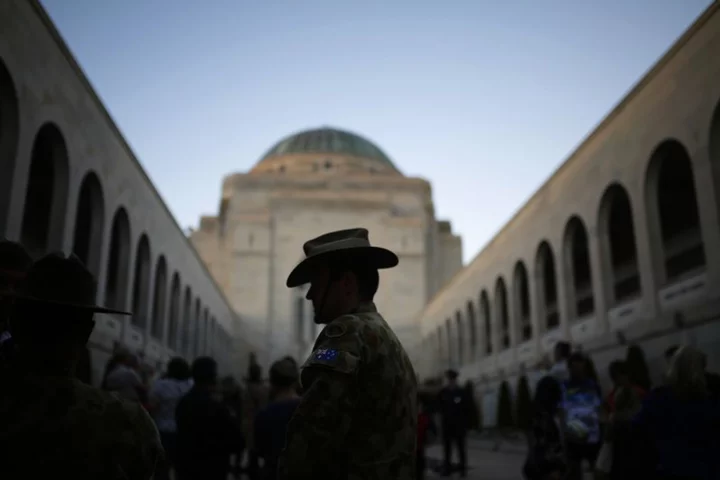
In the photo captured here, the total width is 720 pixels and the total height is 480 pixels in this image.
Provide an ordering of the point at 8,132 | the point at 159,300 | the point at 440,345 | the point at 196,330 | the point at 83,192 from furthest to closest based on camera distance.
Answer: the point at 440,345, the point at 196,330, the point at 159,300, the point at 83,192, the point at 8,132

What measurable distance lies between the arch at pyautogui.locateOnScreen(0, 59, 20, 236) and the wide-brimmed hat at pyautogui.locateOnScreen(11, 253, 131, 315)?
24.0 ft

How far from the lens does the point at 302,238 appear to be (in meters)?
37.4

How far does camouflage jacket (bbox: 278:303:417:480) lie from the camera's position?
79.0 inches

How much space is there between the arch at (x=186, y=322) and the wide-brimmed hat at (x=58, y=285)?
854 inches

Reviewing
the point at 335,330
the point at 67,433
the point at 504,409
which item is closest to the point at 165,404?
the point at 335,330

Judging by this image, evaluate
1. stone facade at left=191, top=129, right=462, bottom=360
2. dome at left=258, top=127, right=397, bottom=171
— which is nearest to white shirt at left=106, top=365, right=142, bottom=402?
stone facade at left=191, top=129, right=462, bottom=360

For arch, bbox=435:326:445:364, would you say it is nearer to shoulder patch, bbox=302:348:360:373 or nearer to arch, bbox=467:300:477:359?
arch, bbox=467:300:477:359

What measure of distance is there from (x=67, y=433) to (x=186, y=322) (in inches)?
896

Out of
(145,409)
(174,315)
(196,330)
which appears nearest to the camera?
(145,409)

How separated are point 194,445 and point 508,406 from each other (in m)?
17.0

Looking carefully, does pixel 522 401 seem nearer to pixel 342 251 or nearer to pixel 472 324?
pixel 472 324

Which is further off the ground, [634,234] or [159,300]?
[634,234]

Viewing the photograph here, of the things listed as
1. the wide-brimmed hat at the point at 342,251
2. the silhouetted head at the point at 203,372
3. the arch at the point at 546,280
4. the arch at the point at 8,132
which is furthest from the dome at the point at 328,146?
the wide-brimmed hat at the point at 342,251

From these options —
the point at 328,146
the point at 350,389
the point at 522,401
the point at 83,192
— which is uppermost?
the point at 328,146
